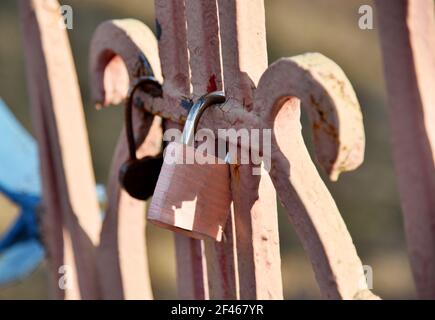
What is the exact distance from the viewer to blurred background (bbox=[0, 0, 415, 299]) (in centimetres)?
382

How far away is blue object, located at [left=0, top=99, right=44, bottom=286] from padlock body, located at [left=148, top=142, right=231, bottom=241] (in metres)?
0.70

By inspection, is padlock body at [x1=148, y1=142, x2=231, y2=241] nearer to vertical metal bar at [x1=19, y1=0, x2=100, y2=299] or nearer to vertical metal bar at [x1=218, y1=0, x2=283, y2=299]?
vertical metal bar at [x1=218, y1=0, x2=283, y2=299]

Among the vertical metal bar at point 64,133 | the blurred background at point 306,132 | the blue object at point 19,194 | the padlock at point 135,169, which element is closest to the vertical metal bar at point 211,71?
the padlock at point 135,169

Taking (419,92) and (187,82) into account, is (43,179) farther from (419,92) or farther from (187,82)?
(419,92)

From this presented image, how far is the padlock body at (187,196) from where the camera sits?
82 centimetres

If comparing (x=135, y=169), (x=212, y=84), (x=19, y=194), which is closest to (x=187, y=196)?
(x=212, y=84)

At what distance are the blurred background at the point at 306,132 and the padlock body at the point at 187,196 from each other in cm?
269

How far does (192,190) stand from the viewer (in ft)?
2.72

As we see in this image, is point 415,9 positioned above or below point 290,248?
above

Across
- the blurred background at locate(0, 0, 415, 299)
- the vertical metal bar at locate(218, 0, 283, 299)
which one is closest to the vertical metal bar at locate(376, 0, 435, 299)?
the vertical metal bar at locate(218, 0, 283, 299)

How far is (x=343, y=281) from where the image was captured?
77cm

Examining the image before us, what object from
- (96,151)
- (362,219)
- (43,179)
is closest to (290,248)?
(362,219)

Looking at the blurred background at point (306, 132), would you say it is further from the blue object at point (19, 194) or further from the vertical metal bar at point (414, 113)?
the vertical metal bar at point (414, 113)
